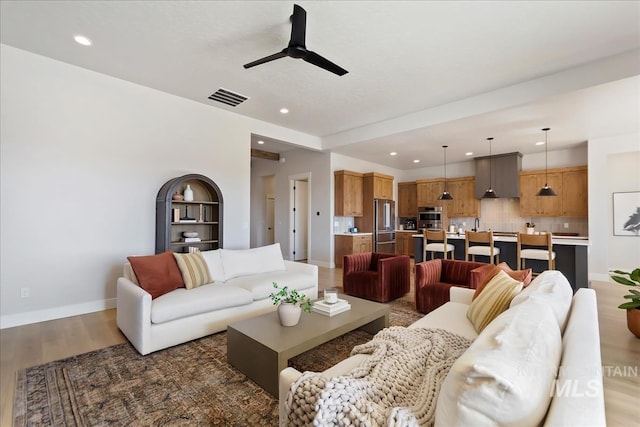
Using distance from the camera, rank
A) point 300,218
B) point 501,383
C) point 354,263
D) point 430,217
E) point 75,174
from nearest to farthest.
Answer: point 501,383
point 75,174
point 354,263
point 300,218
point 430,217

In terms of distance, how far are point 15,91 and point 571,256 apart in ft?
26.3

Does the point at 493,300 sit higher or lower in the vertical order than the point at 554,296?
lower

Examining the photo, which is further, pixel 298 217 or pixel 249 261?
pixel 298 217

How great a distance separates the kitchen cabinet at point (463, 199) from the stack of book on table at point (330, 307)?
651 centimetres

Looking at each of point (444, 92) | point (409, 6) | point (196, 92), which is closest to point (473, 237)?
point (444, 92)

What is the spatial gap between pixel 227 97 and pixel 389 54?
2628 millimetres

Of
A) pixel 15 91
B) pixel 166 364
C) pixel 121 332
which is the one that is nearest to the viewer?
pixel 166 364

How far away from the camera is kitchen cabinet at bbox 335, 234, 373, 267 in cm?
693

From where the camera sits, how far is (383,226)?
781cm

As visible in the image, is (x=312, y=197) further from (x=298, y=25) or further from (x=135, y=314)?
(x=135, y=314)

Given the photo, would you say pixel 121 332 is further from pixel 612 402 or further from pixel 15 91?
pixel 612 402

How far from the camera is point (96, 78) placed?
3.85m

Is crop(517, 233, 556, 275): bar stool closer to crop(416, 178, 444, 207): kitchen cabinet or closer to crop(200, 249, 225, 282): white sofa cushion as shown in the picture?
crop(416, 178, 444, 207): kitchen cabinet

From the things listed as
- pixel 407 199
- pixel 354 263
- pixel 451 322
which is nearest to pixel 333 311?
pixel 451 322
